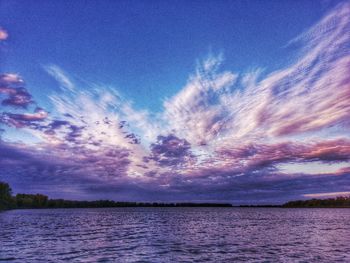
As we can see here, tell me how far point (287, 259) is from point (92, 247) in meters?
24.7

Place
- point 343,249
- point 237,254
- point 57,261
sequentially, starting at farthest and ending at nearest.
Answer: point 343,249
point 237,254
point 57,261

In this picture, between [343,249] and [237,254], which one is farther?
[343,249]

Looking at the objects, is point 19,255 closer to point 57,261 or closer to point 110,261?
point 57,261

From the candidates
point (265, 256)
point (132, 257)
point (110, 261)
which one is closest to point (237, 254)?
point (265, 256)

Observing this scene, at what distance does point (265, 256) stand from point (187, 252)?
940cm

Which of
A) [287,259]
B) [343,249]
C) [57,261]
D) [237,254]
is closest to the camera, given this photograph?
[57,261]

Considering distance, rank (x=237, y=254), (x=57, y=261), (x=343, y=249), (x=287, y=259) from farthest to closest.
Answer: (x=343, y=249) → (x=237, y=254) → (x=287, y=259) → (x=57, y=261)

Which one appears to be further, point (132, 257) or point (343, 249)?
point (343, 249)

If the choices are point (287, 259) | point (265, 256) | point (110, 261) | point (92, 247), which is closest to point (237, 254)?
point (265, 256)

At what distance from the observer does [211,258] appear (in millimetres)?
36844

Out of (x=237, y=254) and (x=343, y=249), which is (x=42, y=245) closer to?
A: (x=237, y=254)

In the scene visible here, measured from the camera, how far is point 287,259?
3612 centimetres

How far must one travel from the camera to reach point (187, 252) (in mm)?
41250

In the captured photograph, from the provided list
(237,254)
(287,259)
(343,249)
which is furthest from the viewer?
(343,249)
